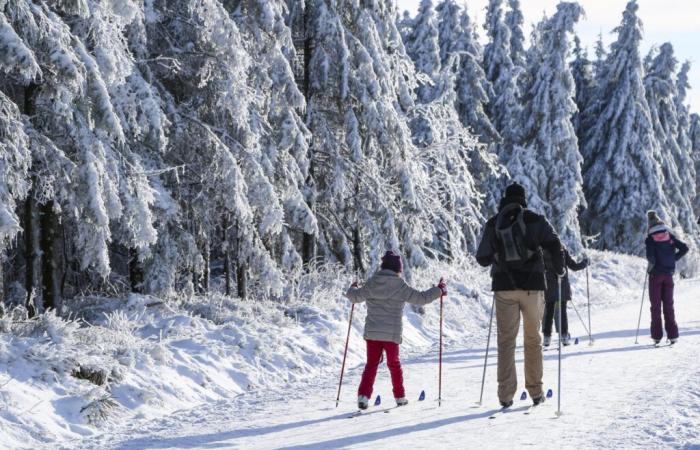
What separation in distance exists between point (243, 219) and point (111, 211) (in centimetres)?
269

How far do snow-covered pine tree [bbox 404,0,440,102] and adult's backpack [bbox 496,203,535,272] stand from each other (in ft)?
73.2

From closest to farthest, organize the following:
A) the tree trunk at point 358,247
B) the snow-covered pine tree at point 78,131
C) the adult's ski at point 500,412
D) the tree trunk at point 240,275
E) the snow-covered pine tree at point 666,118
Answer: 1. the adult's ski at point 500,412
2. the snow-covered pine tree at point 78,131
3. the tree trunk at point 240,275
4. the tree trunk at point 358,247
5. the snow-covered pine tree at point 666,118

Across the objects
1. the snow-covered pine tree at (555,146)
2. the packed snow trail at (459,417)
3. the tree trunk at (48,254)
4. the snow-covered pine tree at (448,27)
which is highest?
the snow-covered pine tree at (448,27)

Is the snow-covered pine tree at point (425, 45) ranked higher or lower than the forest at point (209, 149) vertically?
higher

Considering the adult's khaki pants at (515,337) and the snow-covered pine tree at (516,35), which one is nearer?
the adult's khaki pants at (515,337)

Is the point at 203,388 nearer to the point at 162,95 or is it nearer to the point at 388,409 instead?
the point at 388,409

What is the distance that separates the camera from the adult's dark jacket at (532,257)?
7184 millimetres

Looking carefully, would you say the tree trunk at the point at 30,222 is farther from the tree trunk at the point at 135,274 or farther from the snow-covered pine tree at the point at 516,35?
the snow-covered pine tree at the point at 516,35

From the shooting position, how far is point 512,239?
7.22 metres

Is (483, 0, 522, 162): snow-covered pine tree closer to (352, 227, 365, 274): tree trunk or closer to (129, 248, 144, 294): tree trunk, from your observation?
(352, 227, 365, 274): tree trunk

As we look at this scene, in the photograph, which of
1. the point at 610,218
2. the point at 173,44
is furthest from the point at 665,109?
the point at 173,44

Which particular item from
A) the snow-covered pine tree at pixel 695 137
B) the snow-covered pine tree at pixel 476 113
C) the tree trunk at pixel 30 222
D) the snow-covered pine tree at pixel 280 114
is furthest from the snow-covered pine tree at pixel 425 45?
the snow-covered pine tree at pixel 695 137

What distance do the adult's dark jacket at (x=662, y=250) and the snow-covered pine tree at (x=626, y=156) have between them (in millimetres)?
26165

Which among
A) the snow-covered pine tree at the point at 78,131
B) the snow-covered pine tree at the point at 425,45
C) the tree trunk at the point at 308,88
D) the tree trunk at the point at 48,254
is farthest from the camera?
the snow-covered pine tree at the point at 425,45
